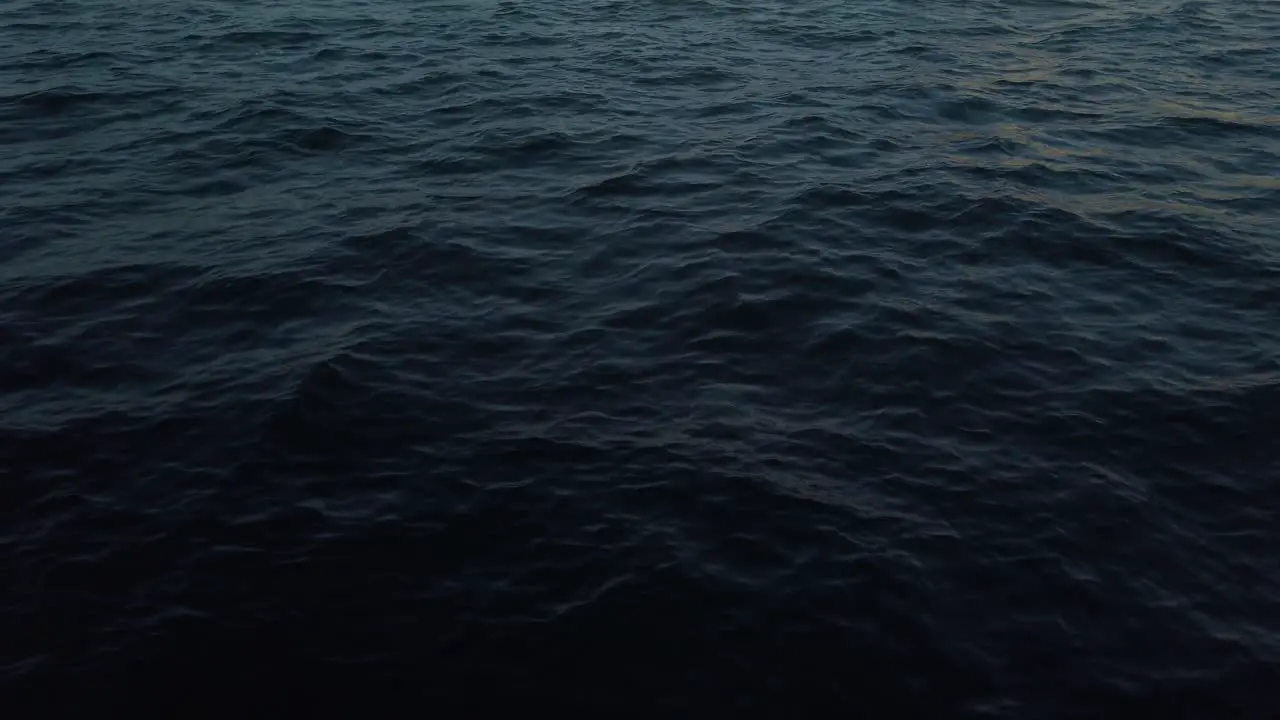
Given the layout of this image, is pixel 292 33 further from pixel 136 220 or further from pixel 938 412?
pixel 938 412

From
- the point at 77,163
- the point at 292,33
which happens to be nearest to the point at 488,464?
the point at 77,163

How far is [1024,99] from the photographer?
36.9 m

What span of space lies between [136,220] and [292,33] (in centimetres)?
1691

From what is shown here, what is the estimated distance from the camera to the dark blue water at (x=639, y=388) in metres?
16.3

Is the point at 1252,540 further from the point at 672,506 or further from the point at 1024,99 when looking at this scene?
the point at 1024,99

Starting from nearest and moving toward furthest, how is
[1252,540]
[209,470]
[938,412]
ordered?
[1252,540]
[209,470]
[938,412]

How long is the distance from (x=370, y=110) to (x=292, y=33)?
9862 millimetres

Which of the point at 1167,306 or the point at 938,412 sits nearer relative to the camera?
the point at 938,412

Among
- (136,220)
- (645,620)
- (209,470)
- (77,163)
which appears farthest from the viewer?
(77,163)

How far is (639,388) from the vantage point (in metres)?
22.4

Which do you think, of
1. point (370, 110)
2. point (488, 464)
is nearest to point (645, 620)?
point (488, 464)

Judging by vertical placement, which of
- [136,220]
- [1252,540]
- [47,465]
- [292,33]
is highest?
[292,33]

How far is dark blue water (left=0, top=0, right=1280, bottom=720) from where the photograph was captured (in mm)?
16344

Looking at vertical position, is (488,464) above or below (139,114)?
below
